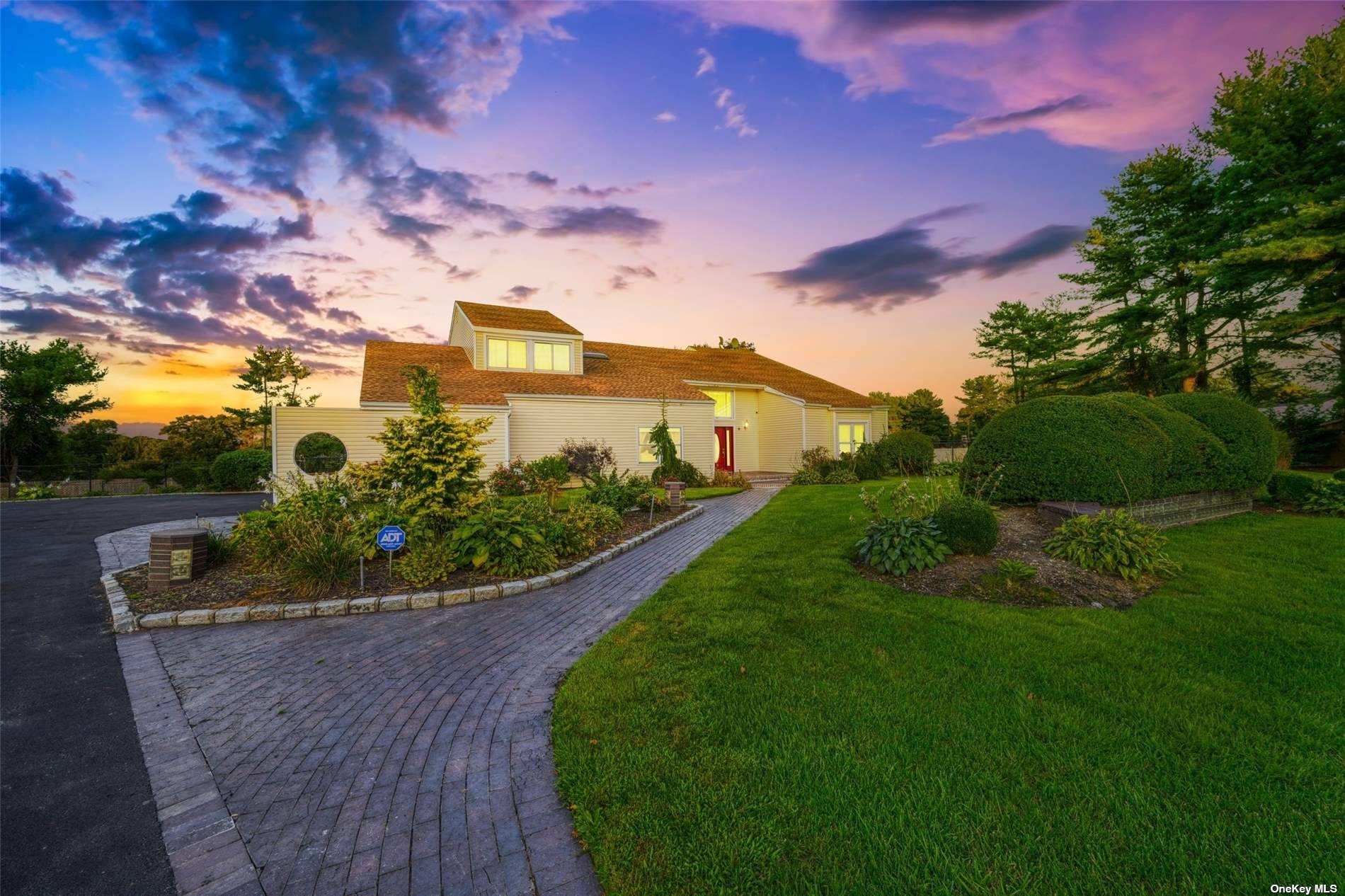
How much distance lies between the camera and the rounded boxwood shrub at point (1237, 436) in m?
9.41

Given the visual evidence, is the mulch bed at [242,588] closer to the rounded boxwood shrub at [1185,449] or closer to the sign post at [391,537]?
the sign post at [391,537]

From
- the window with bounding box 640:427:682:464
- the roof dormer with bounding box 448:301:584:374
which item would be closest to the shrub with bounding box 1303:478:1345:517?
the window with bounding box 640:427:682:464

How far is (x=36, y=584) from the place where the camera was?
6.78 meters

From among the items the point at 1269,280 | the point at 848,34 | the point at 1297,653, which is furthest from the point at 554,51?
the point at 1269,280

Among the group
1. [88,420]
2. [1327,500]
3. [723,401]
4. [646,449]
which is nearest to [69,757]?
[646,449]

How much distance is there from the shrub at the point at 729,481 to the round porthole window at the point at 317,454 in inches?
472

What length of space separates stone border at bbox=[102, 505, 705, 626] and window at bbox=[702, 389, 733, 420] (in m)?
16.2

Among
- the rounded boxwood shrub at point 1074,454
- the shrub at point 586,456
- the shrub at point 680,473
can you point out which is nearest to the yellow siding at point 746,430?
the shrub at point 680,473

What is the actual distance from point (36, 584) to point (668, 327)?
1821 cm

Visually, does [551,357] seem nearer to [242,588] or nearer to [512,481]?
[512,481]

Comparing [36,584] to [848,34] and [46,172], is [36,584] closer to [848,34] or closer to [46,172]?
[46,172]

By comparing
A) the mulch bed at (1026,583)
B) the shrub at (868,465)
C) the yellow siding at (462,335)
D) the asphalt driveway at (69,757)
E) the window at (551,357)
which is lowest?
the asphalt driveway at (69,757)

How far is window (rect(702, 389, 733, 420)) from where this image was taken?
72.9 feet

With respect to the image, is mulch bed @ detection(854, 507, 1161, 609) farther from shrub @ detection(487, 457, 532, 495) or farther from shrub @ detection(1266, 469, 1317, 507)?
shrub @ detection(487, 457, 532, 495)
